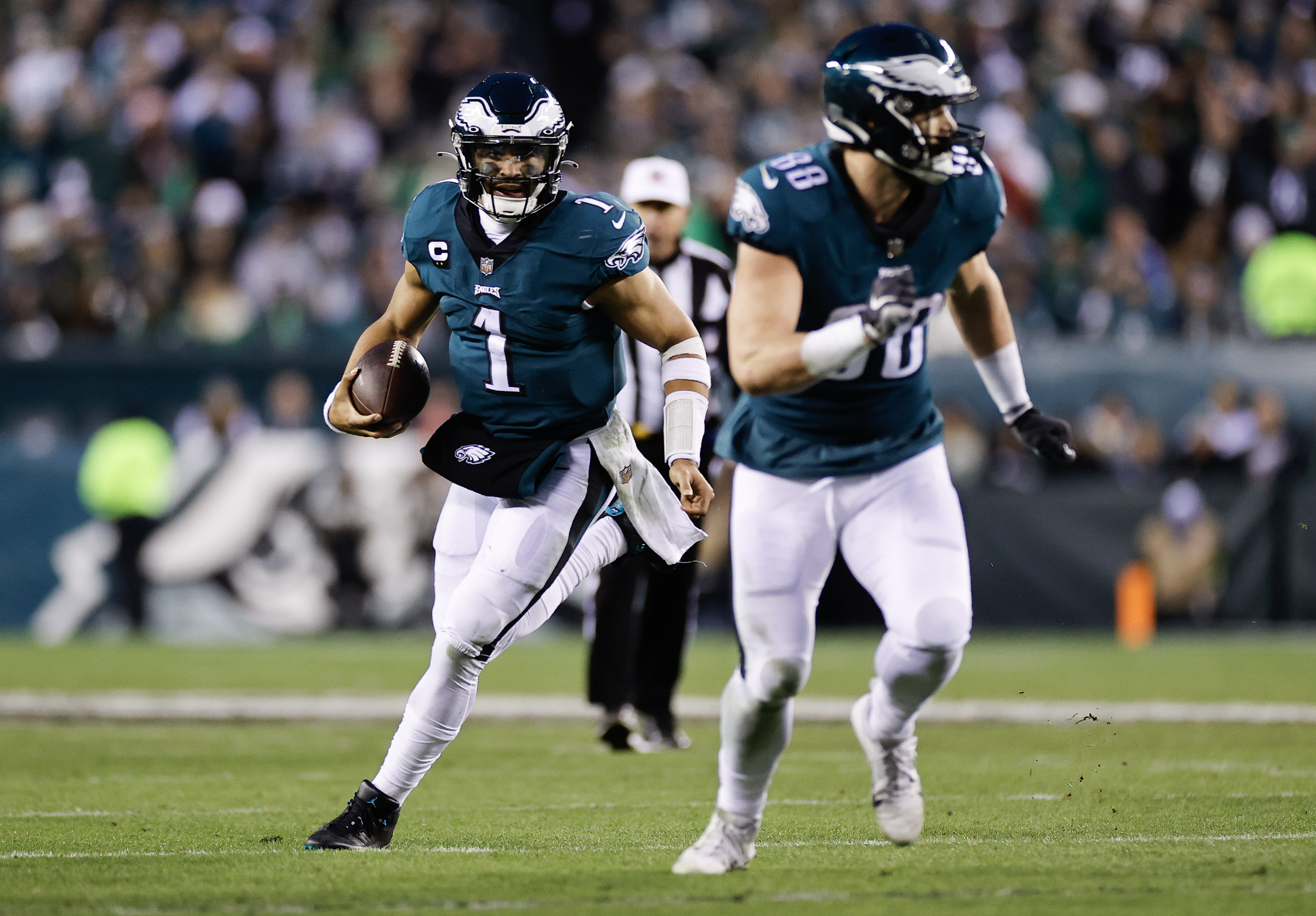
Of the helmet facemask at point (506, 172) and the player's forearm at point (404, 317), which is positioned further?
the player's forearm at point (404, 317)

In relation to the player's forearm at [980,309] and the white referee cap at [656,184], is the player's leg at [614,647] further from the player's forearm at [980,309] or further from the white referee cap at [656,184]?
the player's forearm at [980,309]

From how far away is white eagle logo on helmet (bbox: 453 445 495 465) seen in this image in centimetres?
491

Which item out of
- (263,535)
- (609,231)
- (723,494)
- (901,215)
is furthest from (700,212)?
(901,215)

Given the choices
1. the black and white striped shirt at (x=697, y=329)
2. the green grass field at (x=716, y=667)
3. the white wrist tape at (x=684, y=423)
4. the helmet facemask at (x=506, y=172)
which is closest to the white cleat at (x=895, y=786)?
the white wrist tape at (x=684, y=423)

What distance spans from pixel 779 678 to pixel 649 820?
119 centimetres

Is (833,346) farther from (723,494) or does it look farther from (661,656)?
(723,494)

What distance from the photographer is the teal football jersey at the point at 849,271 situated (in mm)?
4316

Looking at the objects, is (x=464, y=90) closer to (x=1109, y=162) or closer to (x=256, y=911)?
(x=1109, y=162)

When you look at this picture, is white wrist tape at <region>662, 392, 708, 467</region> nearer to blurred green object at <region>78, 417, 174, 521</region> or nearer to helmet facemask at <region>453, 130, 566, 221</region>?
helmet facemask at <region>453, 130, 566, 221</region>

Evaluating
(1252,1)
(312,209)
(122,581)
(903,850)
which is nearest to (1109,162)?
(1252,1)

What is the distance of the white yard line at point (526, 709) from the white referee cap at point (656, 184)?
2255mm

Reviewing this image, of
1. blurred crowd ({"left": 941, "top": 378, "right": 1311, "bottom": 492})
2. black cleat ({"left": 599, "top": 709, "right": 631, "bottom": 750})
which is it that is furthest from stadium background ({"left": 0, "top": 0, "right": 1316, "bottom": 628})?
black cleat ({"left": 599, "top": 709, "right": 631, "bottom": 750})

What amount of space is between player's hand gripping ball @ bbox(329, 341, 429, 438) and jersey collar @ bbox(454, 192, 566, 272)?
13.6 inches

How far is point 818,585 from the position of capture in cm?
443
